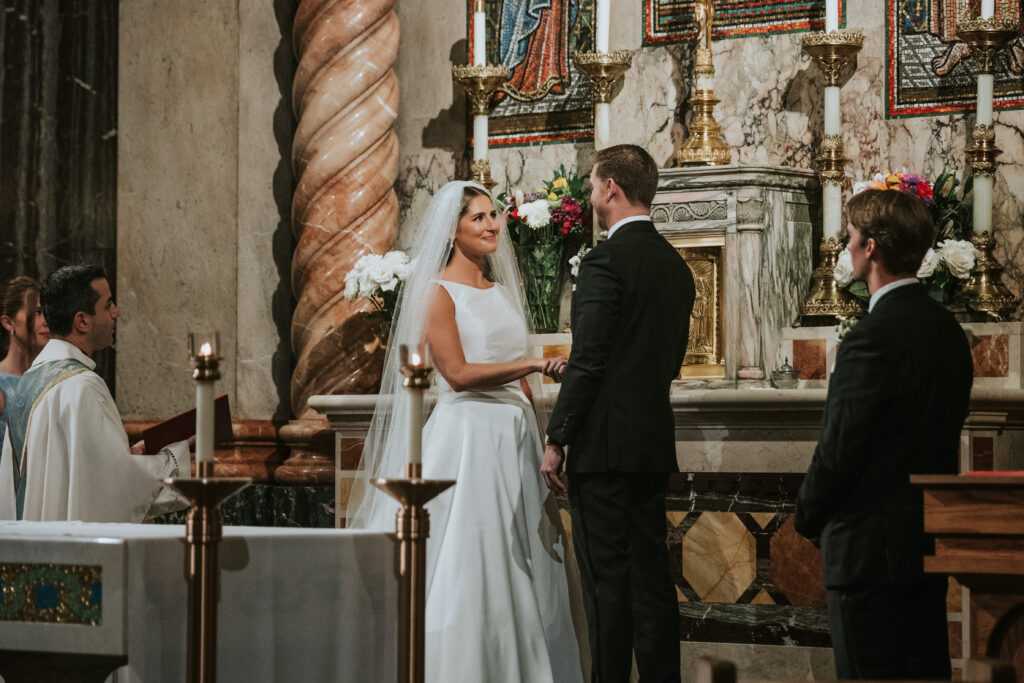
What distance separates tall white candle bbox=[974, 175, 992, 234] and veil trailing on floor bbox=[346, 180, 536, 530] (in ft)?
6.28

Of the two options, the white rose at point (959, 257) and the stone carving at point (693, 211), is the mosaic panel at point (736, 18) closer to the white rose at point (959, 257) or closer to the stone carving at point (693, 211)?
the stone carving at point (693, 211)

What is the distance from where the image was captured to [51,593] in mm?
2568

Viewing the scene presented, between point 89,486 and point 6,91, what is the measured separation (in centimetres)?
360

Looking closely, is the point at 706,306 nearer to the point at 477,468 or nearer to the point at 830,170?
the point at 830,170

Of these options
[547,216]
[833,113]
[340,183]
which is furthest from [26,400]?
[833,113]

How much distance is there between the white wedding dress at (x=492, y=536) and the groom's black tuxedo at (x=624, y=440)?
1.35 ft

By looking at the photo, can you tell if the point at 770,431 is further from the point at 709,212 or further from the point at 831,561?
the point at 831,561

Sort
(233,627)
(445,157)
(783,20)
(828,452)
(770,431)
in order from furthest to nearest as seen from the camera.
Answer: (445,157), (783,20), (770,431), (828,452), (233,627)

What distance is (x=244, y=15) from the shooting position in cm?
684

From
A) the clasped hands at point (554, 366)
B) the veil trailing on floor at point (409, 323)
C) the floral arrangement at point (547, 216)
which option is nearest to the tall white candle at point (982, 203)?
the floral arrangement at point (547, 216)

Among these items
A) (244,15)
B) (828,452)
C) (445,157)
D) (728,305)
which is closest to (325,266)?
(445,157)

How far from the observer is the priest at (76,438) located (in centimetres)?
411

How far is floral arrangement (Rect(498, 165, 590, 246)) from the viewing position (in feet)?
19.8

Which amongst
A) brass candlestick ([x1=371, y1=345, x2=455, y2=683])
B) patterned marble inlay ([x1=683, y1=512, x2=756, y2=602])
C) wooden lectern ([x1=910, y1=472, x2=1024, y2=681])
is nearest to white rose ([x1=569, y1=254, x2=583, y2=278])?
patterned marble inlay ([x1=683, y1=512, x2=756, y2=602])
